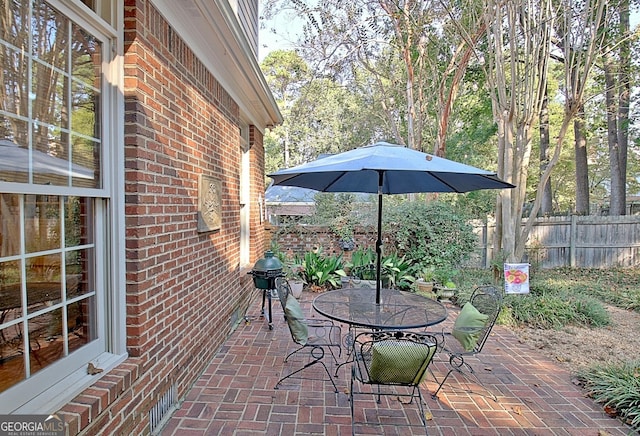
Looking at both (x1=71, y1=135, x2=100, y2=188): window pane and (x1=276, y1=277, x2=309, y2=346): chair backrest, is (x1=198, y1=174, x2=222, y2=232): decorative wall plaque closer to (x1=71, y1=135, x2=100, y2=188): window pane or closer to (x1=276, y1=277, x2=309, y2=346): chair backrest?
(x1=276, y1=277, x2=309, y2=346): chair backrest

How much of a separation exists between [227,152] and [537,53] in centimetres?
486

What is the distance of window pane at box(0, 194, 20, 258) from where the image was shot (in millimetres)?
→ 1487

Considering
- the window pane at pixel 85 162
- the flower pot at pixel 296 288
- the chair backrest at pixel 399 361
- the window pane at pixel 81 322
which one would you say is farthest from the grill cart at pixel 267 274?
the window pane at pixel 85 162

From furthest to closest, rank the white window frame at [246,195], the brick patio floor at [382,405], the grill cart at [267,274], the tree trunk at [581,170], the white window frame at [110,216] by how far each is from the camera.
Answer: the tree trunk at [581,170] < the white window frame at [246,195] < the grill cart at [267,274] < the brick patio floor at [382,405] < the white window frame at [110,216]

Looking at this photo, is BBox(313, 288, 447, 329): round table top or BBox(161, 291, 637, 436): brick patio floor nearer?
BBox(161, 291, 637, 436): brick patio floor

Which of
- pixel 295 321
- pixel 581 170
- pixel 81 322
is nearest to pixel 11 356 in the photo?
pixel 81 322

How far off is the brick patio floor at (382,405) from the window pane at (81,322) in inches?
39.9

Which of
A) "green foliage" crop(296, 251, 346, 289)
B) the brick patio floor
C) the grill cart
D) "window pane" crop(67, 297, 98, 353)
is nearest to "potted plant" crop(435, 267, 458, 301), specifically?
"green foliage" crop(296, 251, 346, 289)

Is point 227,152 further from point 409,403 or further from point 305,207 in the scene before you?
point 305,207

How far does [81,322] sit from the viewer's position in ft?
6.55

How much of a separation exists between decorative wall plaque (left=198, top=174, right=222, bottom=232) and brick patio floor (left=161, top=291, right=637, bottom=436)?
145 cm

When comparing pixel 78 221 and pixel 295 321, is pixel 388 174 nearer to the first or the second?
pixel 295 321

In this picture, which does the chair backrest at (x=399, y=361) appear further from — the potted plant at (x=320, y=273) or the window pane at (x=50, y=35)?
the potted plant at (x=320, y=273)

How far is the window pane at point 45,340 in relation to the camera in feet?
5.47
